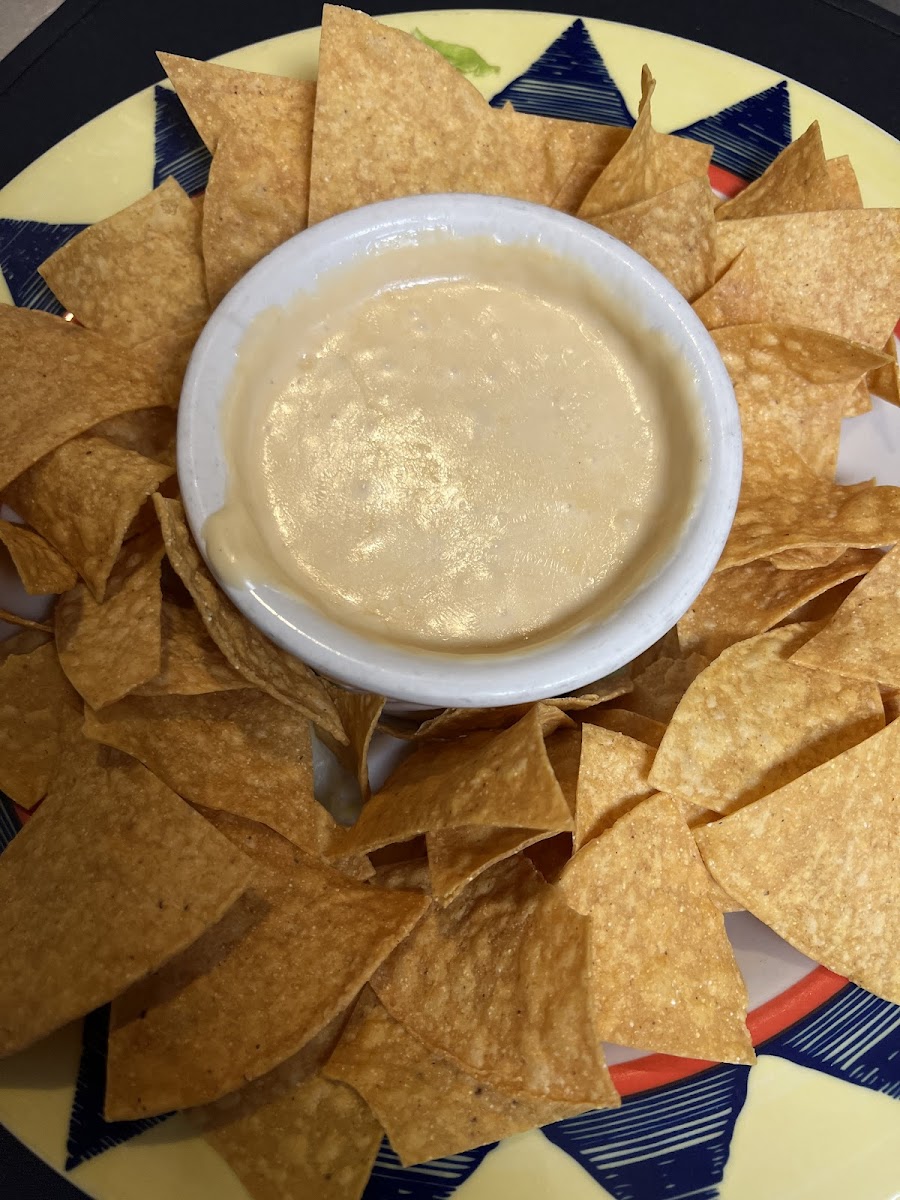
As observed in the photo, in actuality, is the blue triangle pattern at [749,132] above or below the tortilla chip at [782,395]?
above

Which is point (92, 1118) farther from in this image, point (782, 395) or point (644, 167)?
point (644, 167)

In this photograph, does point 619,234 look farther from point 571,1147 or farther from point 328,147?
point 571,1147

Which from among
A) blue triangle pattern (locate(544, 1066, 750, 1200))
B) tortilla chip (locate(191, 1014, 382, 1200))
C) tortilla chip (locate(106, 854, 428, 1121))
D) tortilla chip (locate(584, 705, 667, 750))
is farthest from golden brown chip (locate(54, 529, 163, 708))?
blue triangle pattern (locate(544, 1066, 750, 1200))

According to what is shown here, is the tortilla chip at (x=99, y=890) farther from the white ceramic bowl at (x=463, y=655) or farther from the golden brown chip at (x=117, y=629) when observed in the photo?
the white ceramic bowl at (x=463, y=655)

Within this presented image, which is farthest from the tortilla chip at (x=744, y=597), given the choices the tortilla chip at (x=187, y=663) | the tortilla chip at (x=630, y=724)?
the tortilla chip at (x=187, y=663)

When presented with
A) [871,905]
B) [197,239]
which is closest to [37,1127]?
[871,905]

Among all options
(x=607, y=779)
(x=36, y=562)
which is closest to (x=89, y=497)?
(x=36, y=562)
